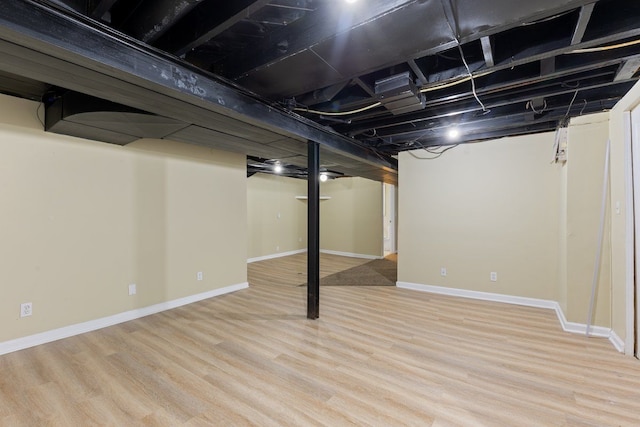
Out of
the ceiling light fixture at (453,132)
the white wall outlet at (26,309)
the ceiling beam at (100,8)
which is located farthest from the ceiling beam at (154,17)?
the ceiling light fixture at (453,132)

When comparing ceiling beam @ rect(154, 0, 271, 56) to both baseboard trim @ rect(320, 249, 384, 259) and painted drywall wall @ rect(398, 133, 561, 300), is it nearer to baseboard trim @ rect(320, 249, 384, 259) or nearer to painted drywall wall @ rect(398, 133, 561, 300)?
painted drywall wall @ rect(398, 133, 561, 300)

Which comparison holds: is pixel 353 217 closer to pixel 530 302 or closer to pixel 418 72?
pixel 530 302

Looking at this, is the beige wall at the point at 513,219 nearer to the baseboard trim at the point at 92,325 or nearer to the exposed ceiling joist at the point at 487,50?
the exposed ceiling joist at the point at 487,50

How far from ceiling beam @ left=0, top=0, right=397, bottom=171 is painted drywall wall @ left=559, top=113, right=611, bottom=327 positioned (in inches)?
127

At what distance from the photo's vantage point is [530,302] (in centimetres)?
376

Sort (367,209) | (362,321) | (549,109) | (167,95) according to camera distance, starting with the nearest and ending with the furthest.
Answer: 1. (167,95)
2. (549,109)
3. (362,321)
4. (367,209)

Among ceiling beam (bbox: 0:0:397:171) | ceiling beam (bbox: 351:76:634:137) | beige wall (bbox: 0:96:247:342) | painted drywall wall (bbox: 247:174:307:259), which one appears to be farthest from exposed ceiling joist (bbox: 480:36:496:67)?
painted drywall wall (bbox: 247:174:307:259)

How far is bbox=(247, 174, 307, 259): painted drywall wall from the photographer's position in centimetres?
717

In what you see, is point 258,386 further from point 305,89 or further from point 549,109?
point 549,109

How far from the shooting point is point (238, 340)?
2762 millimetres

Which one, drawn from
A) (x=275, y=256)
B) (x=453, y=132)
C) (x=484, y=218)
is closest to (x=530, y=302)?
(x=484, y=218)

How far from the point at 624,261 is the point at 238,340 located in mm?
3629

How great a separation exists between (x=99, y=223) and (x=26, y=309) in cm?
98

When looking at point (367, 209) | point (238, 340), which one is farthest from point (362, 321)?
point (367, 209)
